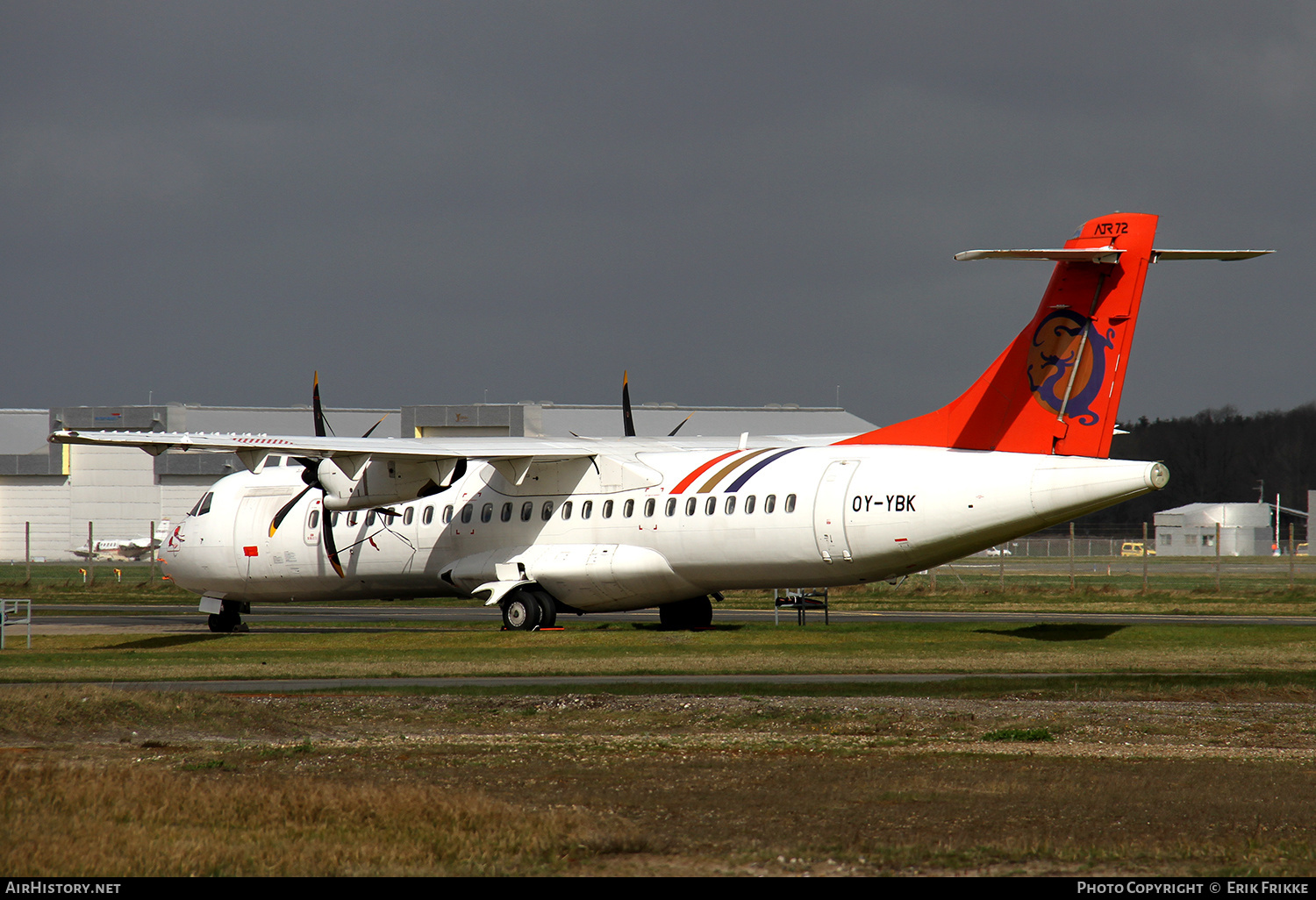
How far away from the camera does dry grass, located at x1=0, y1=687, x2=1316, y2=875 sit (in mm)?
8047

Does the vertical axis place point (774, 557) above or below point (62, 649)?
above

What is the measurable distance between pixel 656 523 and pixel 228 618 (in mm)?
11033

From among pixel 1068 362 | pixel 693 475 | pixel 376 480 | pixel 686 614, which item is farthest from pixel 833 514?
pixel 376 480

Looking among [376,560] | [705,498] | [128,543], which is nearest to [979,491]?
[705,498]

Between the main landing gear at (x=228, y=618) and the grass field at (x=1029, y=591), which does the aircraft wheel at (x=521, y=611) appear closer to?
the main landing gear at (x=228, y=618)

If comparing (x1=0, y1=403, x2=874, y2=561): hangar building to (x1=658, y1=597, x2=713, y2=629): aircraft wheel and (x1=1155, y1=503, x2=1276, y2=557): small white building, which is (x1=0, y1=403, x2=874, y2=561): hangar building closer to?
(x1=1155, y1=503, x2=1276, y2=557): small white building

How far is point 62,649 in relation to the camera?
24875 mm

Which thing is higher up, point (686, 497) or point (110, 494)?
point (110, 494)

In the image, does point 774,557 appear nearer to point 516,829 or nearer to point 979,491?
point 979,491

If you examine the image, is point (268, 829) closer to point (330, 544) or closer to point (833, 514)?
point (833, 514)

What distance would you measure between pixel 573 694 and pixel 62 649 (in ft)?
40.8

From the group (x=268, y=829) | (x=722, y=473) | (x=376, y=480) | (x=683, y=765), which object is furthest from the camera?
(x=376, y=480)

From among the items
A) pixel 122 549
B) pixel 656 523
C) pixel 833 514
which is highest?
pixel 833 514

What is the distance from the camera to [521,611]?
26.9 metres
